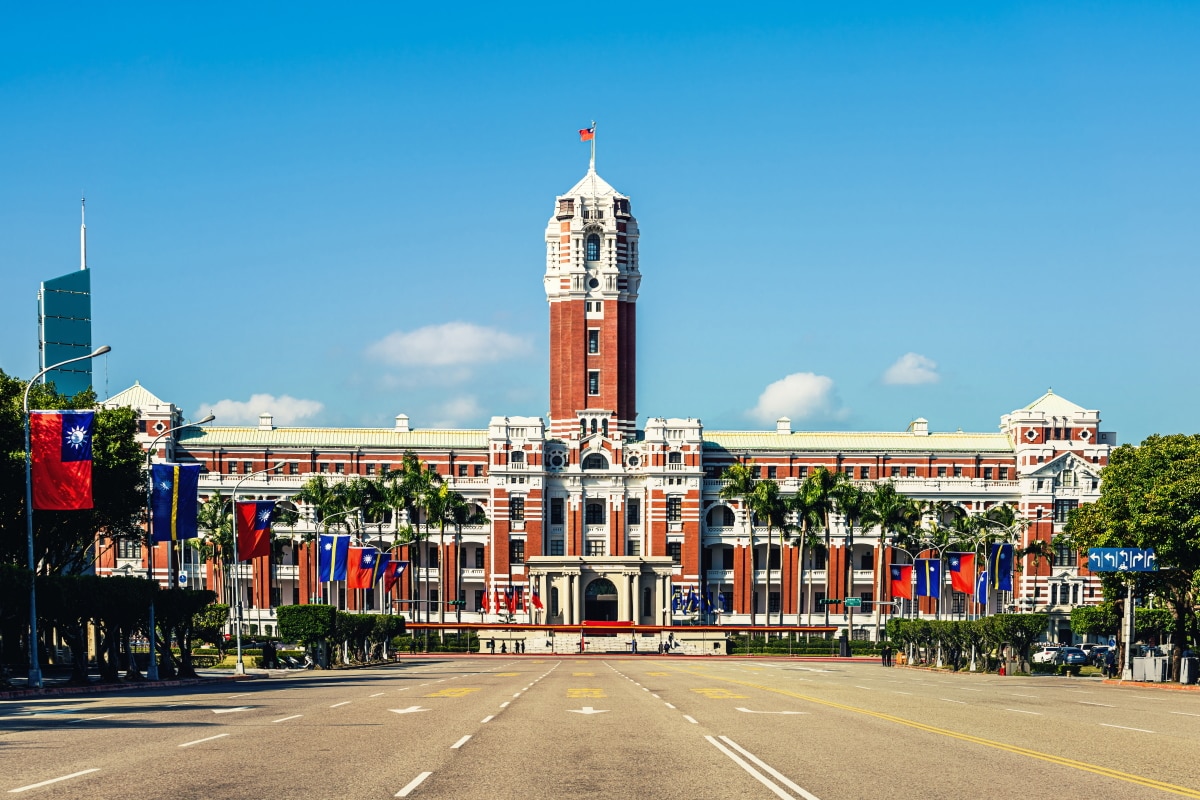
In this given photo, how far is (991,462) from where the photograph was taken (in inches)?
6107

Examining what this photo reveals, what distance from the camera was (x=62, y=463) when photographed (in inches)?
1938

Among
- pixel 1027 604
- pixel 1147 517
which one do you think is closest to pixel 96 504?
pixel 1147 517

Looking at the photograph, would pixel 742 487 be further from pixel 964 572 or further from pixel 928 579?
pixel 964 572

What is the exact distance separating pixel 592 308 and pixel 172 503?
93.2 meters

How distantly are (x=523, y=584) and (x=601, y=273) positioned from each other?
105ft

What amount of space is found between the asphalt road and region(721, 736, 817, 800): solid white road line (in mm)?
48

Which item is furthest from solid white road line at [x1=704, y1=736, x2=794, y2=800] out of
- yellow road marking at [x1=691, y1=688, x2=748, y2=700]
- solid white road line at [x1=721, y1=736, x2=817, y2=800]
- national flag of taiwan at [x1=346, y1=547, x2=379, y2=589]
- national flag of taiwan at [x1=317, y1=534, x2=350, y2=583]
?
national flag of taiwan at [x1=346, y1=547, x2=379, y2=589]

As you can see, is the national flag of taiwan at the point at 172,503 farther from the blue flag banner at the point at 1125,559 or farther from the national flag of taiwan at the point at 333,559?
the blue flag banner at the point at 1125,559

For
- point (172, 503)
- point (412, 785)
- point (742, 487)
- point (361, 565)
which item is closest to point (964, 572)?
point (361, 565)

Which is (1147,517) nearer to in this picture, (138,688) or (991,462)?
(138,688)

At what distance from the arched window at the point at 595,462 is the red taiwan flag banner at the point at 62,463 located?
3964 inches

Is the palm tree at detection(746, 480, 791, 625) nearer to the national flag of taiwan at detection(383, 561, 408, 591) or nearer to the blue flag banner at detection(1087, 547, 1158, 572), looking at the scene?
the national flag of taiwan at detection(383, 561, 408, 591)

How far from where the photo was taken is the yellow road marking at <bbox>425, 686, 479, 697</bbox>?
46656 mm

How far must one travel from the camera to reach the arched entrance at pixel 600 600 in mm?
144375
